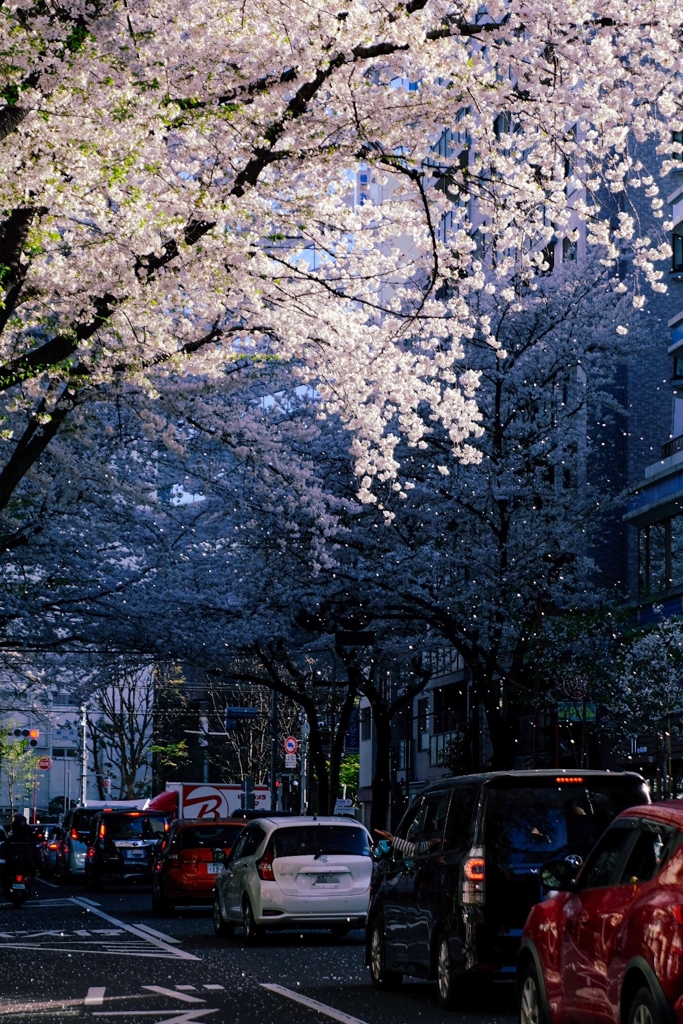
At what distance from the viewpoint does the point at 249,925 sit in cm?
1970

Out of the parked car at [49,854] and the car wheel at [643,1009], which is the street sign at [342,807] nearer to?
the parked car at [49,854]

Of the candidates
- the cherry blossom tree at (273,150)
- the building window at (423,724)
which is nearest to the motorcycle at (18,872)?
the cherry blossom tree at (273,150)

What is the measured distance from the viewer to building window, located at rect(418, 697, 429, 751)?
69438 millimetres

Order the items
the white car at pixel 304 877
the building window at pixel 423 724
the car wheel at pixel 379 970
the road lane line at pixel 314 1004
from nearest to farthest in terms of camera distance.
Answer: the road lane line at pixel 314 1004 → the car wheel at pixel 379 970 → the white car at pixel 304 877 → the building window at pixel 423 724

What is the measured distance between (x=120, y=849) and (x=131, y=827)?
0.69m

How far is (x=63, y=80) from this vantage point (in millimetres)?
12336

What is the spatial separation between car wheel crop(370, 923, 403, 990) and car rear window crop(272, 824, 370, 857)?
495 centimetres

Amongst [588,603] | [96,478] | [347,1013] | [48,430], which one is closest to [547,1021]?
[347,1013]

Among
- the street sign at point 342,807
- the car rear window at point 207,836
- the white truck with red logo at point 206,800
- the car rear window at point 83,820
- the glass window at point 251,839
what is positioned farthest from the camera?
the street sign at point 342,807

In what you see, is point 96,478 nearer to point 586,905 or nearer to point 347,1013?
point 347,1013

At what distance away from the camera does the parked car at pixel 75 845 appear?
41.1 meters

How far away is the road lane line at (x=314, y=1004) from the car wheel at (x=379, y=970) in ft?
2.81

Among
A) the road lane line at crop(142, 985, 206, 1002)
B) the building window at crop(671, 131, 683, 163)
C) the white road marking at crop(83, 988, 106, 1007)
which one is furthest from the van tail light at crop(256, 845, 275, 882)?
the building window at crop(671, 131, 683, 163)

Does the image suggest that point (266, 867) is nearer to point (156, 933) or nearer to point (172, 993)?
point (156, 933)
